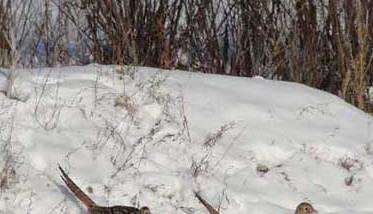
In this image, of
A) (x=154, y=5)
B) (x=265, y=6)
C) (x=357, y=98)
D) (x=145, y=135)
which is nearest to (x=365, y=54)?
(x=357, y=98)

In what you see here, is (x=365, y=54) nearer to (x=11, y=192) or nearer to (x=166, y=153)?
(x=166, y=153)

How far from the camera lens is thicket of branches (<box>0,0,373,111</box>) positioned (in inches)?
272

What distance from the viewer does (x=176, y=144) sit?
5.37 metres

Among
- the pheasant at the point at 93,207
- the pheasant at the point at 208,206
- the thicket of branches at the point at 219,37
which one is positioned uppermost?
the thicket of branches at the point at 219,37

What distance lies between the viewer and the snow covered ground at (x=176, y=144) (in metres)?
4.89

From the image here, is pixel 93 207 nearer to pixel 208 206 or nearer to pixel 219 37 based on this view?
pixel 208 206

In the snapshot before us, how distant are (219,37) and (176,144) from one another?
2144 mm

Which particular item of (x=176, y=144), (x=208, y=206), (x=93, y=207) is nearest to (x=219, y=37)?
(x=176, y=144)

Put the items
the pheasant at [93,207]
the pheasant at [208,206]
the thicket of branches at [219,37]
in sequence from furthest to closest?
the thicket of branches at [219,37], the pheasant at [208,206], the pheasant at [93,207]

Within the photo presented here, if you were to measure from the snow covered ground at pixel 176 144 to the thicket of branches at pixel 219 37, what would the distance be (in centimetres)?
82

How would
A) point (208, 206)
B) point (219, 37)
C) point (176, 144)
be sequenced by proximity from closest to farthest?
point (208, 206) → point (176, 144) → point (219, 37)

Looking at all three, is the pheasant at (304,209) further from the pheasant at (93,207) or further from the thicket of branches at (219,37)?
the thicket of branches at (219,37)

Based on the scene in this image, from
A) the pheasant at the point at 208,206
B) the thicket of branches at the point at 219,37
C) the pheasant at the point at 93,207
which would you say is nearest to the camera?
the pheasant at the point at 93,207

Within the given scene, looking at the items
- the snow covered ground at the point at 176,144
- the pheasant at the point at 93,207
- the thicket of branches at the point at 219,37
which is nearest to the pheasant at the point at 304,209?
the snow covered ground at the point at 176,144
